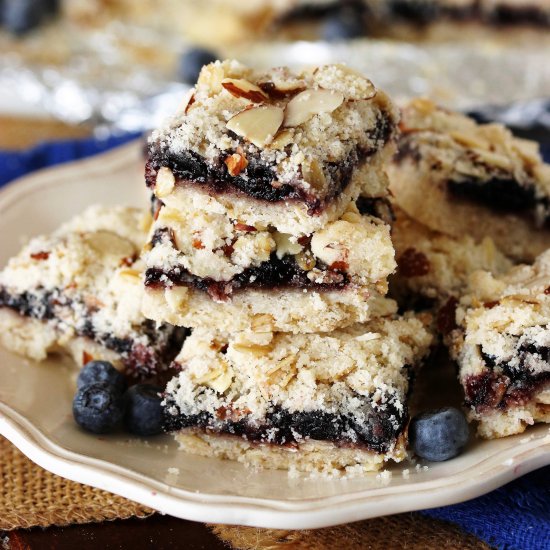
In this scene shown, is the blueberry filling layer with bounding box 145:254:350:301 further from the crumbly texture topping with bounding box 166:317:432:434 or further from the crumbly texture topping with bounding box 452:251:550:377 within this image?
the crumbly texture topping with bounding box 452:251:550:377

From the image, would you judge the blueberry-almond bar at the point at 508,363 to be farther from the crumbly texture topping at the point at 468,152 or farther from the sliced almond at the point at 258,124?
the sliced almond at the point at 258,124

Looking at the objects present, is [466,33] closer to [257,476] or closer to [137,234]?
[137,234]

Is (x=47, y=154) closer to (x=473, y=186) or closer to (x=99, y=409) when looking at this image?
(x=99, y=409)

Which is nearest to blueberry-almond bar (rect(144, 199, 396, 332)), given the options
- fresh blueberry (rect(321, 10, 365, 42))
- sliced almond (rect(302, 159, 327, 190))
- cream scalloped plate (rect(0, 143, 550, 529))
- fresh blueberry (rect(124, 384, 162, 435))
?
sliced almond (rect(302, 159, 327, 190))

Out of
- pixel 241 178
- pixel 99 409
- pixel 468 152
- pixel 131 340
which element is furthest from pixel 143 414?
pixel 468 152

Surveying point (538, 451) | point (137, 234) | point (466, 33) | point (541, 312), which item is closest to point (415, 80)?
point (466, 33)

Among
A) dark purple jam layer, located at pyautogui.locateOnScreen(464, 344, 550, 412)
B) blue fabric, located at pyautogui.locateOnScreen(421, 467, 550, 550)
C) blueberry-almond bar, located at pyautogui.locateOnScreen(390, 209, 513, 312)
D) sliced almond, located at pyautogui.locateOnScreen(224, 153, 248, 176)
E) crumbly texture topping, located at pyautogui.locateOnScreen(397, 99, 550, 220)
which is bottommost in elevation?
blue fabric, located at pyautogui.locateOnScreen(421, 467, 550, 550)

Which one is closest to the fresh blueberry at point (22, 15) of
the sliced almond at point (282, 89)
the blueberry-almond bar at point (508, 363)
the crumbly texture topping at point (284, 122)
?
the crumbly texture topping at point (284, 122)
